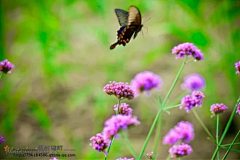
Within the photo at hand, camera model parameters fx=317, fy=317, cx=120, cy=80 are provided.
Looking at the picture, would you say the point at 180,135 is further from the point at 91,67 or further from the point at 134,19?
the point at 91,67

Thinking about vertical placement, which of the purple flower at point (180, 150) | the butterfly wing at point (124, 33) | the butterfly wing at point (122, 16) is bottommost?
the purple flower at point (180, 150)

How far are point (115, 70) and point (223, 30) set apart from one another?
70 centimetres

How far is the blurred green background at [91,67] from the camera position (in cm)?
113

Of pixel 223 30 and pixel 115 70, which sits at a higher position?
pixel 223 30

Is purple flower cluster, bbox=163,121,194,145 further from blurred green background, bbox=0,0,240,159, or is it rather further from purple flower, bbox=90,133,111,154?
blurred green background, bbox=0,0,240,159

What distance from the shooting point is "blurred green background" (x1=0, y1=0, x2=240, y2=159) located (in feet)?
3.71

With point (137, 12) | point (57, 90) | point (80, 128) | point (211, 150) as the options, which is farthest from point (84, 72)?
point (137, 12)

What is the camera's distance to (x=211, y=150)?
1375 millimetres

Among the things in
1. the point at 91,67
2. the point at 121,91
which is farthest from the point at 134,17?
the point at 91,67

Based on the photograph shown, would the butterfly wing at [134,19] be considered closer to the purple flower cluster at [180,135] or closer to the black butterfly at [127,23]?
the black butterfly at [127,23]

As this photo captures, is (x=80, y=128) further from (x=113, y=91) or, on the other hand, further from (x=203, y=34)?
(x=113, y=91)

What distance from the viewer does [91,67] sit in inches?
65.9

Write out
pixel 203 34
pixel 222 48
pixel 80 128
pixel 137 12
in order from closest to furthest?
pixel 137 12
pixel 203 34
pixel 222 48
pixel 80 128

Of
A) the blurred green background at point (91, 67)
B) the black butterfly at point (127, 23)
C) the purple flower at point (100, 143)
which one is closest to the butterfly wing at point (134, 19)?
the black butterfly at point (127, 23)
